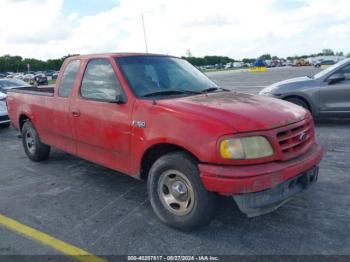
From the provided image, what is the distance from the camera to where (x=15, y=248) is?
136 inches

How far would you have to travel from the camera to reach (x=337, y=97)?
8141 mm

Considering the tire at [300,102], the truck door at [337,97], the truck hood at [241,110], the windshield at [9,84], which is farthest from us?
the windshield at [9,84]

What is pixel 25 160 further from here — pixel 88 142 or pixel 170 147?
pixel 170 147

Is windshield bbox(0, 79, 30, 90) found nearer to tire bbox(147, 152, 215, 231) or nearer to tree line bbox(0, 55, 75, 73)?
tire bbox(147, 152, 215, 231)

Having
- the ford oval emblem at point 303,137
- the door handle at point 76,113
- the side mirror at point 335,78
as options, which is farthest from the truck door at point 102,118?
the side mirror at point 335,78

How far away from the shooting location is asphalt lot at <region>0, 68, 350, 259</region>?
3365mm

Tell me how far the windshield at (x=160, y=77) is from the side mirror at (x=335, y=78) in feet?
14.7

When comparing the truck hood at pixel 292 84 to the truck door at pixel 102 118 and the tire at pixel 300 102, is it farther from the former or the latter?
the truck door at pixel 102 118

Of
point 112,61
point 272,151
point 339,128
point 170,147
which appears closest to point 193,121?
point 170,147

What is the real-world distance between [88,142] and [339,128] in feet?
19.4

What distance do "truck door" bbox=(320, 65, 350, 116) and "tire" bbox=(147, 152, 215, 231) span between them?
5780 mm

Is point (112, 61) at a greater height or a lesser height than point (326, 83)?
greater

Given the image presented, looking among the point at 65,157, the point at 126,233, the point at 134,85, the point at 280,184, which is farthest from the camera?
the point at 65,157

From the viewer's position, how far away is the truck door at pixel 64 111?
5082 millimetres
